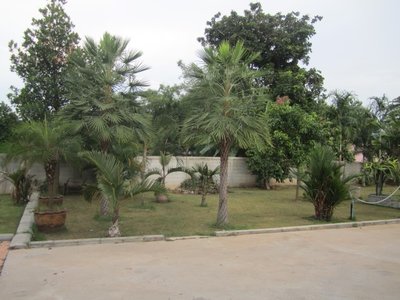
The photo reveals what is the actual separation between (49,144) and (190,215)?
434cm

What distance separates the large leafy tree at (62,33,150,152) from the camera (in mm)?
10453

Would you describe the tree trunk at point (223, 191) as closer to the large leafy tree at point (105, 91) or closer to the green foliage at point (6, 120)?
the large leafy tree at point (105, 91)

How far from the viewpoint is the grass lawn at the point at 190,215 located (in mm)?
9617

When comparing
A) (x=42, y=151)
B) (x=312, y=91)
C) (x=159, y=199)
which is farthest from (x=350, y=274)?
(x=312, y=91)

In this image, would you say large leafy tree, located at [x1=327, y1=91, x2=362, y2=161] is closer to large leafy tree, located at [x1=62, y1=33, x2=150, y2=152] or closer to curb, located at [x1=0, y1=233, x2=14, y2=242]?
large leafy tree, located at [x1=62, y1=33, x2=150, y2=152]

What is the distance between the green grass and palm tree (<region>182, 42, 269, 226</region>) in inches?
176

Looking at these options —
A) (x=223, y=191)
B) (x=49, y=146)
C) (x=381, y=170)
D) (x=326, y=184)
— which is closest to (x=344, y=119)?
(x=381, y=170)

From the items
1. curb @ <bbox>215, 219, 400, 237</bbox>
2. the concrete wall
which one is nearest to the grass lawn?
curb @ <bbox>215, 219, 400, 237</bbox>

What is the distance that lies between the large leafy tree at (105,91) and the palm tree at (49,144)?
0.42 metres

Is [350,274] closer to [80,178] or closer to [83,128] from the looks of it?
[83,128]

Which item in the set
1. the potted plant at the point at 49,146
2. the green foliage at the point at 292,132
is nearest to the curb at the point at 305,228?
the potted plant at the point at 49,146

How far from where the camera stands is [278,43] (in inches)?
971

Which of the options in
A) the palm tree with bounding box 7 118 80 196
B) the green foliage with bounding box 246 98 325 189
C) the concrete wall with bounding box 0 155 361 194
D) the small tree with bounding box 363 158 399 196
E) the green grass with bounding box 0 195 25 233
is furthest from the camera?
the green foliage with bounding box 246 98 325 189

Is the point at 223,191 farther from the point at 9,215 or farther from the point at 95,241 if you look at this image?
the point at 9,215
